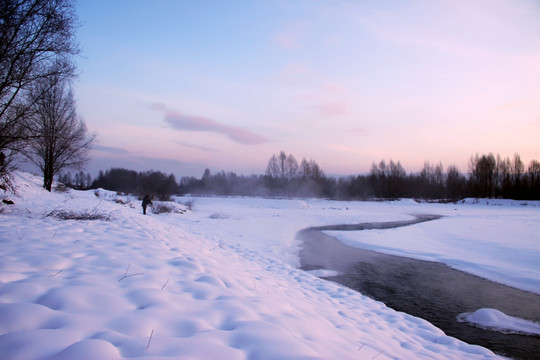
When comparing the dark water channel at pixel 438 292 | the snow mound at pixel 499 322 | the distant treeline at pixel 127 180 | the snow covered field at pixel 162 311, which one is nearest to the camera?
the snow covered field at pixel 162 311

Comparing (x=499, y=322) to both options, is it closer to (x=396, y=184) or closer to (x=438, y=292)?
(x=438, y=292)

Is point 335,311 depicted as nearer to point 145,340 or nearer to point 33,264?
point 145,340

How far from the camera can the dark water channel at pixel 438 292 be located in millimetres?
4551

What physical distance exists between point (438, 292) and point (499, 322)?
5.73 feet

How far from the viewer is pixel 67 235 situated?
5309mm

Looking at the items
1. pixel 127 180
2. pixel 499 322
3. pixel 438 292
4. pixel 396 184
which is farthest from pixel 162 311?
pixel 127 180

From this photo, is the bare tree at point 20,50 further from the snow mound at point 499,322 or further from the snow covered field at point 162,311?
the snow mound at point 499,322

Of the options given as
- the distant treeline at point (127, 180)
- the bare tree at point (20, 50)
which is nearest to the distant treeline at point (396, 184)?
the distant treeline at point (127, 180)

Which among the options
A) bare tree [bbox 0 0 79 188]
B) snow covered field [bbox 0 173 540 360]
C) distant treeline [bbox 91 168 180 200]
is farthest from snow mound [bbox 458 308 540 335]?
distant treeline [bbox 91 168 180 200]

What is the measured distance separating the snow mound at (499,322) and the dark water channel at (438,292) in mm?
164

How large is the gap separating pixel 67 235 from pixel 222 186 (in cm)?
8094

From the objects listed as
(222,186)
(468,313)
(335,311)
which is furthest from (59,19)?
(222,186)

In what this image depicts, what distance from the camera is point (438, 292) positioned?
22.3 feet

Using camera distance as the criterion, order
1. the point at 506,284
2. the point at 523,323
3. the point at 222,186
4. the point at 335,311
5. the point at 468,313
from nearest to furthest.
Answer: the point at 335,311
the point at 523,323
the point at 468,313
the point at 506,284
the point at 222,186
